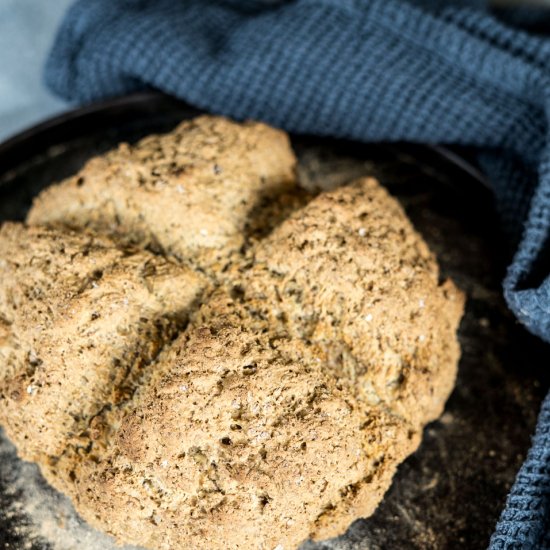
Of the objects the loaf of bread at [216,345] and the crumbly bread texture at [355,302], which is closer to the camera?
the loaf of bread at [216,345]

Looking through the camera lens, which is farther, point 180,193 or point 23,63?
point 23,63

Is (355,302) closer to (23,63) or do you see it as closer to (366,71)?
(366,71)

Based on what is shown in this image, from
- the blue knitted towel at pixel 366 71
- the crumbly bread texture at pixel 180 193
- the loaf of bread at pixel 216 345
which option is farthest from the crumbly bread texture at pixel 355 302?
the blue knitted towel at pixel 366 71

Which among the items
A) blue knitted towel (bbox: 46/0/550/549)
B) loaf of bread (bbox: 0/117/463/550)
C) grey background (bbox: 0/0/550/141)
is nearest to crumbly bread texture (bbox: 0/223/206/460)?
loaf of bread (bbox: 0/117/463/550)

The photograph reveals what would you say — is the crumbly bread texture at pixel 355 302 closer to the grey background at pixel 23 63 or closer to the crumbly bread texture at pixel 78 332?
the crumbly bread texture at pixel 78 332

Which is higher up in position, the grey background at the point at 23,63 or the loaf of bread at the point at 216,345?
the grey background at the point at 23,63

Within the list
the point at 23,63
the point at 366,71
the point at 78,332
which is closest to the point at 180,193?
the point at 78,332

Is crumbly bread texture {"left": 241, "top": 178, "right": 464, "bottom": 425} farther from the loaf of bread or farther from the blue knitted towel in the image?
the blue knitted towel
